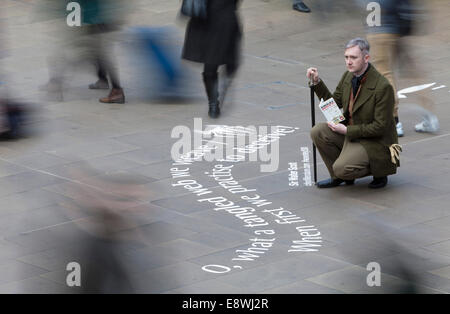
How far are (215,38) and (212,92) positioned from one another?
182cm

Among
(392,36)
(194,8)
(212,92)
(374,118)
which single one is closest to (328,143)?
(374,118)

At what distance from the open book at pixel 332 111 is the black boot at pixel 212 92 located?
181 cm

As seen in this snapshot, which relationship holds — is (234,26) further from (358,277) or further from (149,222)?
(358,277)

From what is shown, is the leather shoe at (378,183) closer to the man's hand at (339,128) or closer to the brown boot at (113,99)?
the man's hand at (339,128)

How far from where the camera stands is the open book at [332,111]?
745cm

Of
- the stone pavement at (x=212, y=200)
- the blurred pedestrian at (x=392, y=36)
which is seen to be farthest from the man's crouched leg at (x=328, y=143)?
the blurred pedestrian at (x=392, y=36)

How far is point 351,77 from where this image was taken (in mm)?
7574

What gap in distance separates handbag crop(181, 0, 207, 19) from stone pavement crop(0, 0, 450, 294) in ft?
2.30

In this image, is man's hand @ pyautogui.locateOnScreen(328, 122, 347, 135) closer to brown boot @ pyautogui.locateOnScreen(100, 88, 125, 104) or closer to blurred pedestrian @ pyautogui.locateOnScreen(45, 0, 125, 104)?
brown boot @ pyautogui.locateOnScreen(100, 88, 125, 104)

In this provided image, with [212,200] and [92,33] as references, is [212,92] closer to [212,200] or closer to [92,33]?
[212,200]

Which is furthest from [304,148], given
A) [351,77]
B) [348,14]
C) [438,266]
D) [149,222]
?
[348,14]

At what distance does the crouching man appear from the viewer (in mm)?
7406
